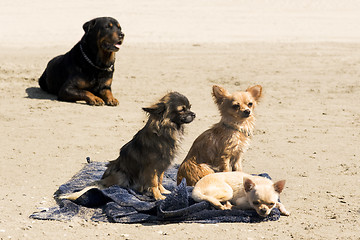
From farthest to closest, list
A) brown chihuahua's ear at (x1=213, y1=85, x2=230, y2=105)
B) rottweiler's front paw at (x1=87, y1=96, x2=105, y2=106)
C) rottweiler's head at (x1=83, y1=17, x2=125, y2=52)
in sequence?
rottweiler's front paw at (x1=87, y1=96, x2=105, y2=106)
rottweiler's head at (x1=83, y1=17, x2=125, y2=52)
brown chihuahua's ear at (x1=213, y1=85, x2=230, y2=105)

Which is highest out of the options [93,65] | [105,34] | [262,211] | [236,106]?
[105,34]

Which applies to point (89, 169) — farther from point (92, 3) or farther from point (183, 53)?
point (92, 3)

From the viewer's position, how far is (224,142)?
253 inches

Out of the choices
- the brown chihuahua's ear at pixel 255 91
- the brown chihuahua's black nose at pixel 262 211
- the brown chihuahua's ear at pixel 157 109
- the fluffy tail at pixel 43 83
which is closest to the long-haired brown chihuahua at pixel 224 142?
the brown chihuahua's ear at pixel 255 91

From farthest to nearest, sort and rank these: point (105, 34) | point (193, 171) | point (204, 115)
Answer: point (105, 34), point (204, 115), point (193, 171)

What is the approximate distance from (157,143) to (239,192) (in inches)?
39.5

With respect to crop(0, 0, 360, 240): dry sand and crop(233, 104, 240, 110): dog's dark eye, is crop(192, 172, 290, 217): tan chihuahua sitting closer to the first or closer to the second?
crop(0, 0, 360, 240): dry sand

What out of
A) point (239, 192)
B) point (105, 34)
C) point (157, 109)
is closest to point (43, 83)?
point (105, 34)

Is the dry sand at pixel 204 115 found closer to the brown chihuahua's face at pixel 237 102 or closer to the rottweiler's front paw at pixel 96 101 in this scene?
the rottweiler's front paw at pixel 96 101

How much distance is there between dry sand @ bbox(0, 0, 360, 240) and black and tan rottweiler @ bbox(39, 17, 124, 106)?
0.35 meters

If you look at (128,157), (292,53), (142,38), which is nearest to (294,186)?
(128,157)

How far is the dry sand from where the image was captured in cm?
571

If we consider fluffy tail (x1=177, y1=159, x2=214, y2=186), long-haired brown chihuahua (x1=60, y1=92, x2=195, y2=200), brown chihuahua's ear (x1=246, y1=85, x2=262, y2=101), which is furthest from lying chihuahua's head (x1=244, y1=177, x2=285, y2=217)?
brown chihuahua's ear (x1=246, y1=85, x2=262, y2=101)

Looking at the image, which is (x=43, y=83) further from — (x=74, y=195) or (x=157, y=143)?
(x=157, y=143)
